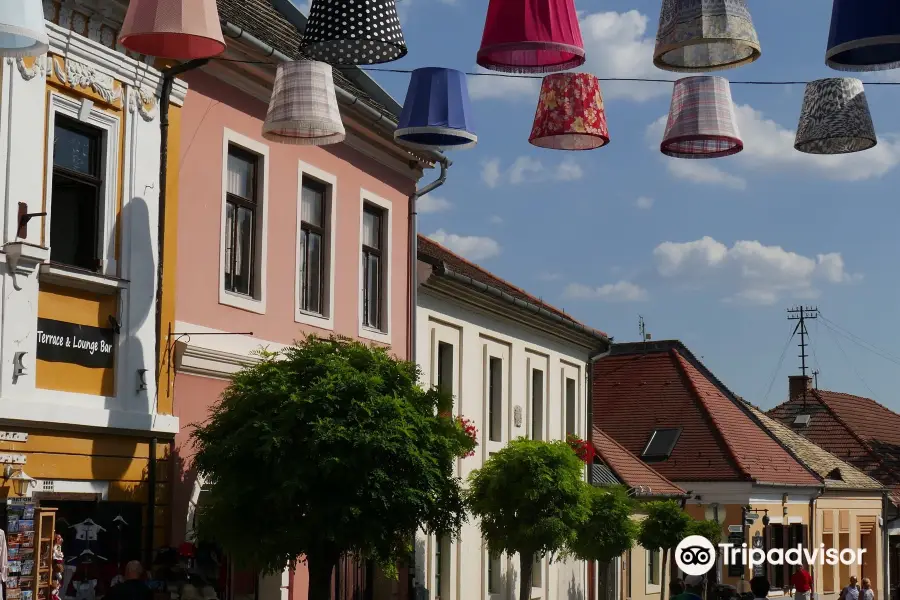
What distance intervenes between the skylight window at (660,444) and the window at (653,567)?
234 inches

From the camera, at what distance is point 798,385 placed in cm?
6062

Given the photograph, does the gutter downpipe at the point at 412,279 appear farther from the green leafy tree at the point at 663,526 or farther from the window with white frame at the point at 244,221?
the green leafy tree at the point at 663,526

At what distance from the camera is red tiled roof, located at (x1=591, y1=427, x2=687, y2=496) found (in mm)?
36938

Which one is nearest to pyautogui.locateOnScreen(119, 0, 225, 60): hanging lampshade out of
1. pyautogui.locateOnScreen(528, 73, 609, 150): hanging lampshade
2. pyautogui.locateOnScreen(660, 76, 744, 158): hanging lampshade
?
pyautogui.locateOnScreen(528, 73, 609, 150): hanging lampshade

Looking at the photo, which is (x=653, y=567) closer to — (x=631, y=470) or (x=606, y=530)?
(x=631, y=470)

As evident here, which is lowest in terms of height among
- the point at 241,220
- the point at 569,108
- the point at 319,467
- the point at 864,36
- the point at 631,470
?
the point at 319,467

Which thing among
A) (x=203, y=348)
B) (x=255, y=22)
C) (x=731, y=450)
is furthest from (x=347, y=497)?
(x=731, y=450)

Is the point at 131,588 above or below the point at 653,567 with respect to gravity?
above

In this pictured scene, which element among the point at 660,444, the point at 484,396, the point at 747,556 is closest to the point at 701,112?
the point at 484,396

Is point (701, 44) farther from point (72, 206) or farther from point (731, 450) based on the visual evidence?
point (731, 450)

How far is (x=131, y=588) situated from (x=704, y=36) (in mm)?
6657

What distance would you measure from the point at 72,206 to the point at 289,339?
4.62 metres

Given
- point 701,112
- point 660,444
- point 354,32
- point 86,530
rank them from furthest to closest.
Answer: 1. point 660,444
2. point 86,530
3. point 701,112
4. point 354,32

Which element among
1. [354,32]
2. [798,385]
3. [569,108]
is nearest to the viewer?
[354,32]
